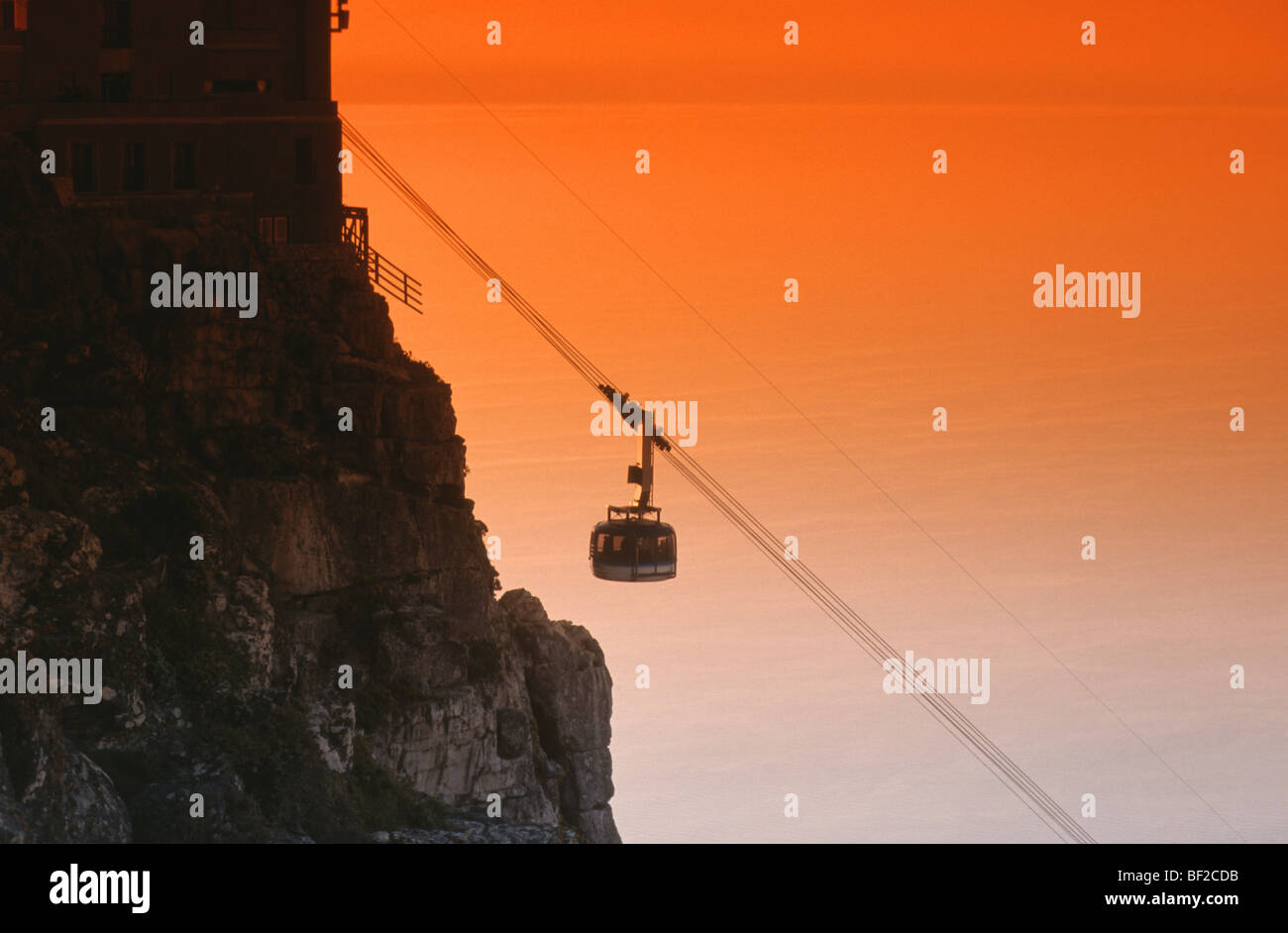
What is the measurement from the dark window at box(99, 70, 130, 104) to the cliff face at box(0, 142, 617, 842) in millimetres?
4092

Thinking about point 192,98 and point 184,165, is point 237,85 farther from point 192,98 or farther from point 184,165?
point 184,165

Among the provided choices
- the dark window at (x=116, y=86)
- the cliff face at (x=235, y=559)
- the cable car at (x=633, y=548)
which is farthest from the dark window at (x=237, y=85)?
the cable car at (x=633, y=548)

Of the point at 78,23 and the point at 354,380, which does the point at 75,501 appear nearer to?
the point at 354,380

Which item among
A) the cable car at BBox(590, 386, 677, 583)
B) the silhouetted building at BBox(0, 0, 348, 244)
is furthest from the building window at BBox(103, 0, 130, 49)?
the cable car at BBox(590, 386, 677, 583)

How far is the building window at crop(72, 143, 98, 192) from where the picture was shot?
51.8m

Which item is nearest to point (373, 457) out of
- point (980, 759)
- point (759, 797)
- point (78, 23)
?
point (78, 23)

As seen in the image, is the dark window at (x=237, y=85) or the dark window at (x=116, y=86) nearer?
the dark window at (x=116, y=86)

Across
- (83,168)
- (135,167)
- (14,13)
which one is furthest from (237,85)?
(14,13)

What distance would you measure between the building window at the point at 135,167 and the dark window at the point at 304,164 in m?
3.68

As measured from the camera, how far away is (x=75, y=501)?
46.3 metres

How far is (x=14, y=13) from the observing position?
2125 inches

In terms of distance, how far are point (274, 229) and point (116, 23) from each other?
261 inches

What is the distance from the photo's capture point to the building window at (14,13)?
53.9 m

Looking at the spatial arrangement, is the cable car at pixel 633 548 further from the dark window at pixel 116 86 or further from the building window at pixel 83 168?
the dark window at pixel 116 86
